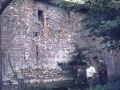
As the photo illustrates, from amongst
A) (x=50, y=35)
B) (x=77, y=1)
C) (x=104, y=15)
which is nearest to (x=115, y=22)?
(x=104, y=15)

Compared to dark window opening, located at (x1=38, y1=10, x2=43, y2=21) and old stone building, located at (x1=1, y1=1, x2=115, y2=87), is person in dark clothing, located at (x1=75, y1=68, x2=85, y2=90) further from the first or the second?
dark window opening, located at (x1=38, y1=10, x2=43, y2=21)

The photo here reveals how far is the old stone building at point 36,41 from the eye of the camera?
380 inches

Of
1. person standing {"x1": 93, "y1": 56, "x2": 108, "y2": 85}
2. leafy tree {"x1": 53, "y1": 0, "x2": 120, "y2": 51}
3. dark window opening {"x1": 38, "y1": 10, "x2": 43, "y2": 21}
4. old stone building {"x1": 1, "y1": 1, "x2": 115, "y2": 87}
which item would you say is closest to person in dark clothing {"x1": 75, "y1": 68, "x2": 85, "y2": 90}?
old stone building {"x1": 1, "y1": 1, "x2": 115, "y2": 87}

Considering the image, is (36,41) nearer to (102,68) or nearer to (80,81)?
(80,81)

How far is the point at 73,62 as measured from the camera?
38.7 feet

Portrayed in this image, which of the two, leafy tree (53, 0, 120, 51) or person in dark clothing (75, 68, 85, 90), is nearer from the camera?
leafy tree (53, 0, 120, 51)

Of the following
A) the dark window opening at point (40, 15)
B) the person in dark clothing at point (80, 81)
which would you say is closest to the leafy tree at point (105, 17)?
the dark window opening at point (40, 15)

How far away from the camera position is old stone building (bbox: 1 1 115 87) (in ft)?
31.7

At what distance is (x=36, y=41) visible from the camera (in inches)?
416

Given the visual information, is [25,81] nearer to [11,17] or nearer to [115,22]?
[11,17]

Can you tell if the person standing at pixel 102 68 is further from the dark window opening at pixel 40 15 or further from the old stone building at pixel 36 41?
the dark window opening at pixel 40 15

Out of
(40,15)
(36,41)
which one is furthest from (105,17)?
(40,15)

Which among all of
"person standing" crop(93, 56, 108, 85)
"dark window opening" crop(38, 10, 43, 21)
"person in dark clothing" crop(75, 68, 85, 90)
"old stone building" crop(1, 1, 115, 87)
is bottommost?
"person in dark clothing" crop(75, 68, 85, 90)

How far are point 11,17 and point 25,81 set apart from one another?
273cm
